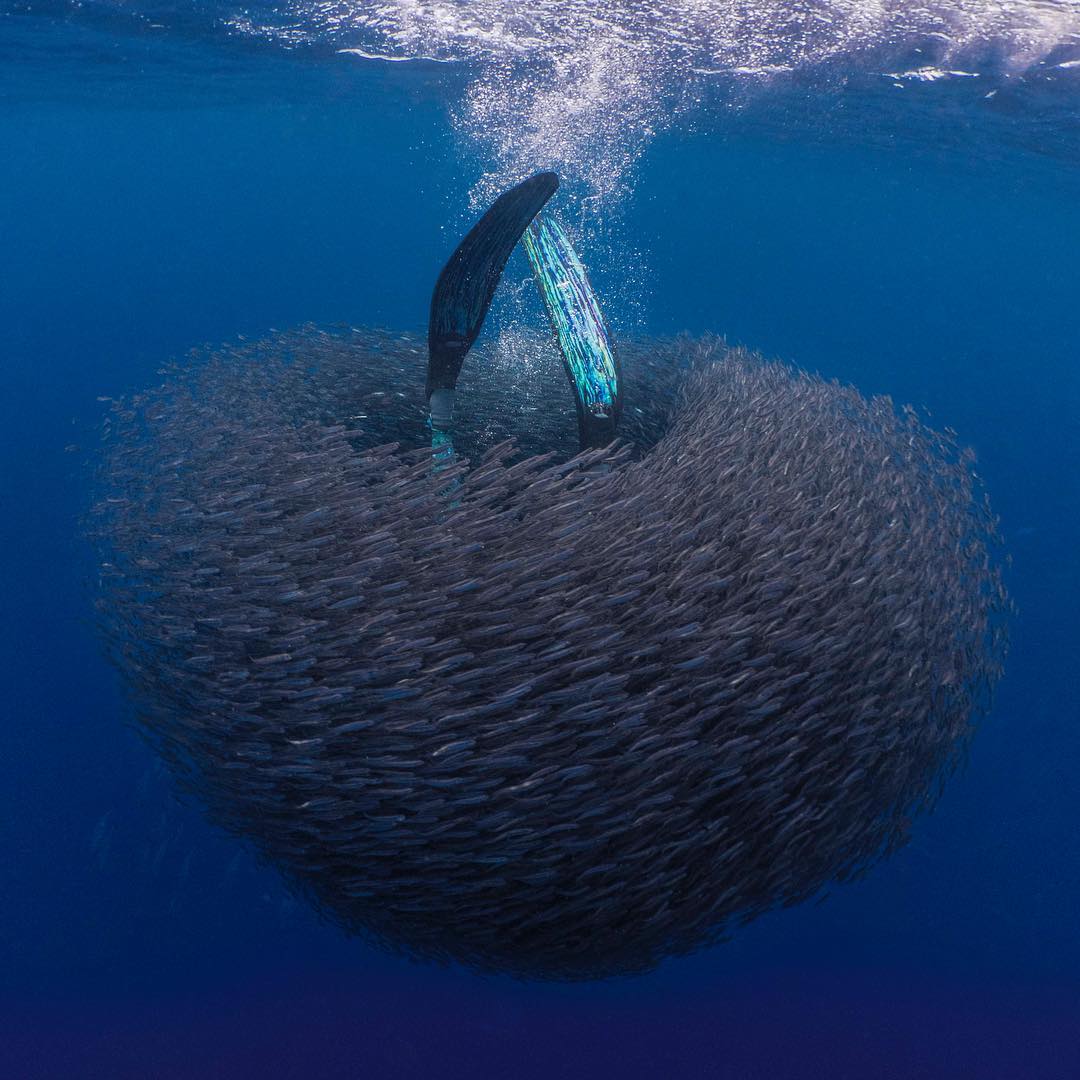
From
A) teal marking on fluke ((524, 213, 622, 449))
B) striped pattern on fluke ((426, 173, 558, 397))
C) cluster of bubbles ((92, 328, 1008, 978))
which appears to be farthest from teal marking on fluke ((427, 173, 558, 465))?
cluster of bubbles ((92, 328, 1008, 978))

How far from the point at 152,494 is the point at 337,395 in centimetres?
319

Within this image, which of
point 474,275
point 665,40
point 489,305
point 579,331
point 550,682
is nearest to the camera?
point 550,682

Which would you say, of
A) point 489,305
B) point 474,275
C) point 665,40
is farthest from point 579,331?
point 665,40

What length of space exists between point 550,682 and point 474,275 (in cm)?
501

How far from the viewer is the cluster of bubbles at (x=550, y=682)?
11.5 feet

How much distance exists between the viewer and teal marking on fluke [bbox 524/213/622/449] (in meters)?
7.35

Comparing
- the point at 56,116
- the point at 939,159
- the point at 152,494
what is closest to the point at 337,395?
the point at 152,494

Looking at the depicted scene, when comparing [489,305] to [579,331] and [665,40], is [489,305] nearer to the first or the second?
[579,331]

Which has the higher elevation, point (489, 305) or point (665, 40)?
point (665, 40)

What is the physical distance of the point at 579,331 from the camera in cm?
766

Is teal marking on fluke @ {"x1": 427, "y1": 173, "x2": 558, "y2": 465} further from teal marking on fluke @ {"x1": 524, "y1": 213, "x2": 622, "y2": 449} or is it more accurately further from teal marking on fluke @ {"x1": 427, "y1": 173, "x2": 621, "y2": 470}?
teal marking on fluke @ {"x1": 524, "y1": 213, "x2": 622, "y2": 449}

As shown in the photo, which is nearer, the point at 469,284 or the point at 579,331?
the point at 469,284

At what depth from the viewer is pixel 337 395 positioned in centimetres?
868

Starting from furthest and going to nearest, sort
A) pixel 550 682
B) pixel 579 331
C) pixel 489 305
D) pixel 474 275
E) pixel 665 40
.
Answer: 1. pixel 665 40
2. pixel 579 331
3. pixel 489 305
4. pixel 474 275
5. pixel 550 682
